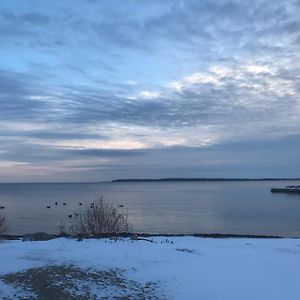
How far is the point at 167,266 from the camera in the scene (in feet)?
35.2

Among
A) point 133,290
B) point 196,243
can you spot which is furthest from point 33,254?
point 196,243

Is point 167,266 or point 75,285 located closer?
point 75,285

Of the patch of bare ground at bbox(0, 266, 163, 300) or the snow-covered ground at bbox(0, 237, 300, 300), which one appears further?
the snow-covered ground at bbox(0, 237, 300, 300)

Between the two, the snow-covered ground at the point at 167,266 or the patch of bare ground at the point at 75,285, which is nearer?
the patch of bare ground at the point at 75,285

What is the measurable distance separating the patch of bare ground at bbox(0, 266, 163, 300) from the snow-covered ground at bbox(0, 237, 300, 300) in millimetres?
18

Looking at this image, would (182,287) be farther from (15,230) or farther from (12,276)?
(15,230)

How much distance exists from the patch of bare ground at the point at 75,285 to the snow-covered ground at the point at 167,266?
18mm

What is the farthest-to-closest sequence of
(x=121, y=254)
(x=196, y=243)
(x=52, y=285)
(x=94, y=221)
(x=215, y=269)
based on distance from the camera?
(x=94, y=221), (x=196, y=243), (x=121, y=254), (x=215, y=269), (x=52, y=285)

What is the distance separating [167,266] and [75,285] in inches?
98.0

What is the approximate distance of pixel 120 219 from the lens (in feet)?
70.0

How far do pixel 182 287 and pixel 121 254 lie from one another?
302 cm

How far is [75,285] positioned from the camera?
352 inches

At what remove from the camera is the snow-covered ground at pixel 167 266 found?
8867 millimetres

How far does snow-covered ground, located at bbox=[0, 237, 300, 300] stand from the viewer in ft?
29.1
